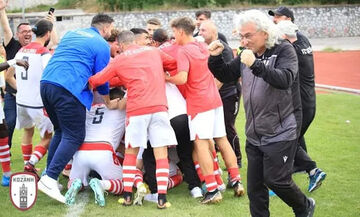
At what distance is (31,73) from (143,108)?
228 centimetres

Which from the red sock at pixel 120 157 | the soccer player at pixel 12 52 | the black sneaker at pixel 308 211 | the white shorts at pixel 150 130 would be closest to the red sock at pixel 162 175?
the white shorts at pixel 150 130

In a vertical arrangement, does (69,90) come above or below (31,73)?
above

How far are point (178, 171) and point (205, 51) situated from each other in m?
1.66

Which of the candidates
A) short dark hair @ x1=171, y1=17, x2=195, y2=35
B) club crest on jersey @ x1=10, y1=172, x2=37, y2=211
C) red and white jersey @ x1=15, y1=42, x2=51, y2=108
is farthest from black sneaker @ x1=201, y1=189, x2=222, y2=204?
red and white jersey @ x1=15, y1=42, x2=51, y2=108

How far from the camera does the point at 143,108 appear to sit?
20.3 ft

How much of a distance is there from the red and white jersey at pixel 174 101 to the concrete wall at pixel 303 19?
106 ft

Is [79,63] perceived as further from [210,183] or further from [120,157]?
[210,183]

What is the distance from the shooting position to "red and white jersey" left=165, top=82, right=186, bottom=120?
6.74 metres

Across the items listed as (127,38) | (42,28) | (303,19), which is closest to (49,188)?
(127,38)

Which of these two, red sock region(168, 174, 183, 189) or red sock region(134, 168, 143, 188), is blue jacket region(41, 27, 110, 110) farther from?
red sock region(168, 174, 183, 189)

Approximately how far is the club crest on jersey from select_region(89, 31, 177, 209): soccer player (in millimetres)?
1424

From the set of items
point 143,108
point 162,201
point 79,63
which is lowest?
point 162,201

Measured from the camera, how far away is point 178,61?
6.41 metres

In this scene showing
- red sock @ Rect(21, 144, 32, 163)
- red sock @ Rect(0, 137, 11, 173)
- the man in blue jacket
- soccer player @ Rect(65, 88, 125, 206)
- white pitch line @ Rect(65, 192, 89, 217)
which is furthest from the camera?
red sock @ Rect(21, 144, 32, 163)
